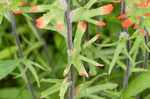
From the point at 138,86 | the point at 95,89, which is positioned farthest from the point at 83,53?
the point at 138,86

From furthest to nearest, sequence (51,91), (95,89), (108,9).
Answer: (95,89)
(51,91)
(108,9)

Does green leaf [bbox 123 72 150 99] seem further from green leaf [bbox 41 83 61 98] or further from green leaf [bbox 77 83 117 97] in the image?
green leaf [bbox 41 83 61 98]

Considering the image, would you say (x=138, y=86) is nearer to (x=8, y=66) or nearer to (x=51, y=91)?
(x=51, y=91)

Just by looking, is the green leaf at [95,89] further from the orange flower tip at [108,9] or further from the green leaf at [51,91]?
the orange flower tip at [108,9]

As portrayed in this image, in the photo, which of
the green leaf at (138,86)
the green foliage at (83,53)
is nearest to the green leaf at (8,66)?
the green foliage at (83,53)

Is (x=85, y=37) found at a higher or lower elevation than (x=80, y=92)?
higher

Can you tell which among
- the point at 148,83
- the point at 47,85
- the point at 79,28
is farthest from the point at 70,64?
the point at 47,85

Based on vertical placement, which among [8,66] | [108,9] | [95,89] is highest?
[108,9]

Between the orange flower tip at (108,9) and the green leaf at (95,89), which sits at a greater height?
the orange flower tip at (108,9)

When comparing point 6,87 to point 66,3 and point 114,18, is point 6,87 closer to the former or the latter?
point 114,18

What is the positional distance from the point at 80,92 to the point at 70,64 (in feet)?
0.89

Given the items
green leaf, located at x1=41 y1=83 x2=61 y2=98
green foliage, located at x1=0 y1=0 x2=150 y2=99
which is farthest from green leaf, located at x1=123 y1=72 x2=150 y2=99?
green leaf, located at x1=41 y1=83 x2=61 y2=98

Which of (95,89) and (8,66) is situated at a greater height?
(8,66)

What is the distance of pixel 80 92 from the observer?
110 cm
